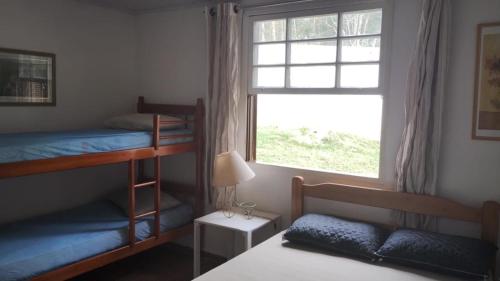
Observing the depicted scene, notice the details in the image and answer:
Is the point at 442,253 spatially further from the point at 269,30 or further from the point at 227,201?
the point at 269,30

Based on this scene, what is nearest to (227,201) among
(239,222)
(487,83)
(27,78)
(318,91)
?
(239,222)

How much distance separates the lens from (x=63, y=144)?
283 cm

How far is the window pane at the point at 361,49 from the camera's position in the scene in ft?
9.98

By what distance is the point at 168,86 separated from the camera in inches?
167

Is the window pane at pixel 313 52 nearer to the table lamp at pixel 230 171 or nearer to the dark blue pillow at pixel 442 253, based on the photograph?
the table lamp at pixel 230 171

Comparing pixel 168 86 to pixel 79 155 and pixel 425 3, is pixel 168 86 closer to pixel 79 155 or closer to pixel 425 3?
pixel 79 155

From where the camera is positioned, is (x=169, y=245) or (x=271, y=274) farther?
(x=169, y=245)

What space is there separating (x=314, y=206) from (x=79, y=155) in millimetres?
1849

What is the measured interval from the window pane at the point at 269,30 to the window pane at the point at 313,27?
92 millimetres

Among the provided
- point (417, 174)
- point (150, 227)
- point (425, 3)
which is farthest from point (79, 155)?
point (425, 3)

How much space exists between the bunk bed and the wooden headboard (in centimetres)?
115

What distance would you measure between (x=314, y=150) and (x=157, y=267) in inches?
71.5

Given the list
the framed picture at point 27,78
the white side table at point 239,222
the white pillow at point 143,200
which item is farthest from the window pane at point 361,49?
the framed picture at point 27,78

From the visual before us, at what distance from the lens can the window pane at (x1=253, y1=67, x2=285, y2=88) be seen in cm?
352
